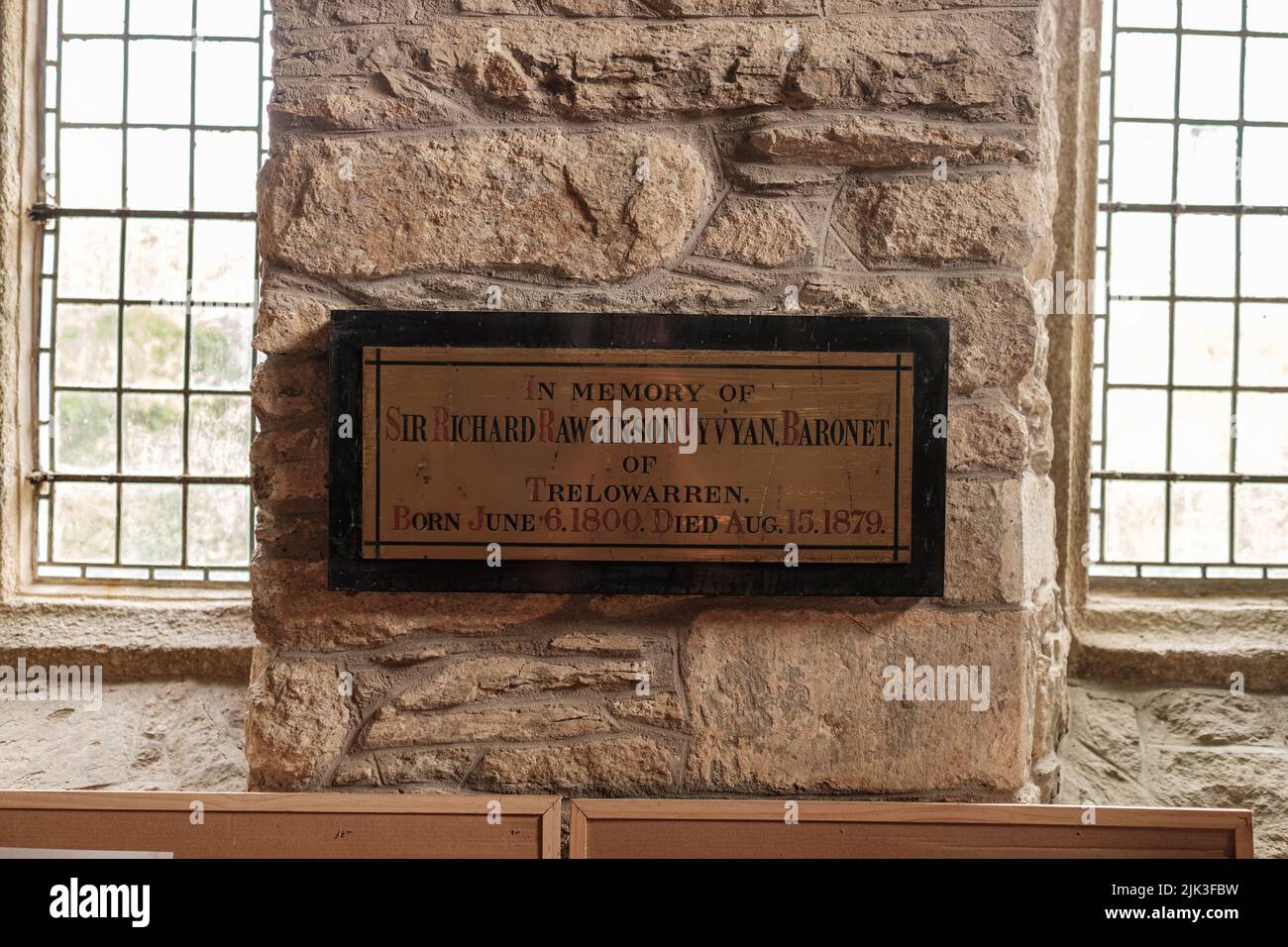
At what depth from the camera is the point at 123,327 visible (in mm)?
2697

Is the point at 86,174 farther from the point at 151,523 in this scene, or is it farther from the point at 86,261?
the point at 151,523

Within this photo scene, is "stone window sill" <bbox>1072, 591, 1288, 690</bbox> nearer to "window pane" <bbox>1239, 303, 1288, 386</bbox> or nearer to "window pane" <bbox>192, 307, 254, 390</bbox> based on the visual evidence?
"window pane" <bbox>1239, 303, 1288, 386</bbox>

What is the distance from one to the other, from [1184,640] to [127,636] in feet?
10.0

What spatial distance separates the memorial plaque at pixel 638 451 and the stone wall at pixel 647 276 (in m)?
0.08

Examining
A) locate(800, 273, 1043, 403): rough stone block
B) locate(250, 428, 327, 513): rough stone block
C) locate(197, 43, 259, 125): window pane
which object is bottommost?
locate(250, 428, 327, 513): rough stone block

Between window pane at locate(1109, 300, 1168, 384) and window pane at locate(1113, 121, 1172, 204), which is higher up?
window pane at locate(1113, 121, 1172, 204)

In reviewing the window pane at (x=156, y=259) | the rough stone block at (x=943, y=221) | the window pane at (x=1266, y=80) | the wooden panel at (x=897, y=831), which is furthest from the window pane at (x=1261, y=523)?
the window pane at (x=156, y=259)

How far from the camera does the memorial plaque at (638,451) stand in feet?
5.44

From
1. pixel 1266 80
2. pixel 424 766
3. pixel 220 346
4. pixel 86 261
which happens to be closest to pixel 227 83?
pixel 86 261

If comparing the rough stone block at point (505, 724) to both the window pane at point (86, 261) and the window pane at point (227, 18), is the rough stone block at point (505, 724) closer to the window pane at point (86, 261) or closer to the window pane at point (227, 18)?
the window pane at point (86, 261)

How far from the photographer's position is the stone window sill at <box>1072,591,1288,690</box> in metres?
2.35

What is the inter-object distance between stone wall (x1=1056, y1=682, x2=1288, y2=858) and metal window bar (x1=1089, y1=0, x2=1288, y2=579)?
40cm

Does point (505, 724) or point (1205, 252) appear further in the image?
point (1205, 252)

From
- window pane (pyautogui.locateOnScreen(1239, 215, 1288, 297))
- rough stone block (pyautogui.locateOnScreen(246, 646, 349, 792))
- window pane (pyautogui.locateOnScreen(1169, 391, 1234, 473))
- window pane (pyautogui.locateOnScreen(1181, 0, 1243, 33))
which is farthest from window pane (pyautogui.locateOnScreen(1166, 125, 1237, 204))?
rough stone block (pyautogui.locateOnScreen(246, 646, 349, 792))
